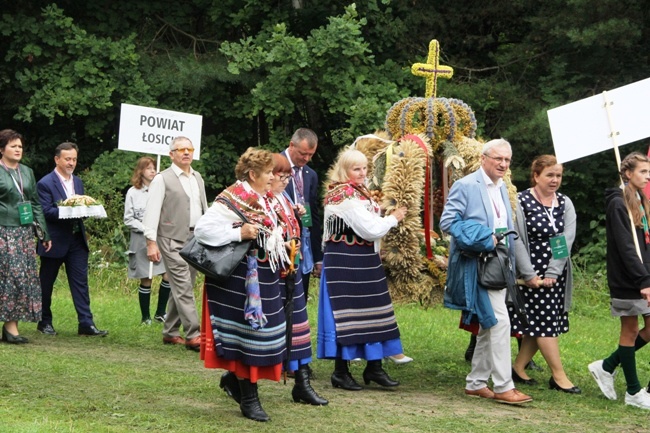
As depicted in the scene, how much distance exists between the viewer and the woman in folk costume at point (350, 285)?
7.78 meters

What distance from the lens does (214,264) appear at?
21.3 feet

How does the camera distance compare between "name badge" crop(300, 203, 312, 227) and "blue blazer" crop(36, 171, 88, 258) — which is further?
"blue blazer" crop(36, 171, 88, 258)

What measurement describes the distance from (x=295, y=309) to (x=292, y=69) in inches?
387

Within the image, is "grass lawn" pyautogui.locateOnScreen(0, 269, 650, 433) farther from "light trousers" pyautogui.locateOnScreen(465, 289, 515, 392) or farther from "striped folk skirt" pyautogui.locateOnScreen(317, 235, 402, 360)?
"striped folk skirt" pyautogui.locateOnScreen(317, 235, 402, 360)

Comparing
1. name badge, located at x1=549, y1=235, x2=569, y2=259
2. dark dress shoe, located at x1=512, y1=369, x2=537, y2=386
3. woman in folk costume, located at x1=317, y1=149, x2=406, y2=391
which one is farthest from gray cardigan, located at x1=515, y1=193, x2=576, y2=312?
woman in folk costume, located at x1=317, y1=149, x2=406, y2=391

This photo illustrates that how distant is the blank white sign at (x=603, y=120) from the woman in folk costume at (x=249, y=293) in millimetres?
2551

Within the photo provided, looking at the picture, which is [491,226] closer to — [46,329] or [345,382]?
[345,382]

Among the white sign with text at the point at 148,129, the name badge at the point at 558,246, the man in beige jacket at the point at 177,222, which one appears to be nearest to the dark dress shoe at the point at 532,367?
the name badge at the point at 558,246

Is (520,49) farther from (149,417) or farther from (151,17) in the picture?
(149,417)

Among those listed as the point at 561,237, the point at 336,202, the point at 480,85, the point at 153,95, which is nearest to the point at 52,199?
the point at 336,202

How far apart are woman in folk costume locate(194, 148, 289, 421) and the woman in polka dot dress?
2.24m

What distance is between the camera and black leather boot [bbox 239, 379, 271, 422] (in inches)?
263

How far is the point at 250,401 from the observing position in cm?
673

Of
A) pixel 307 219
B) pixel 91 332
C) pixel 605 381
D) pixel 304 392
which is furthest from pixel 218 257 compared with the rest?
pixel 91 332
